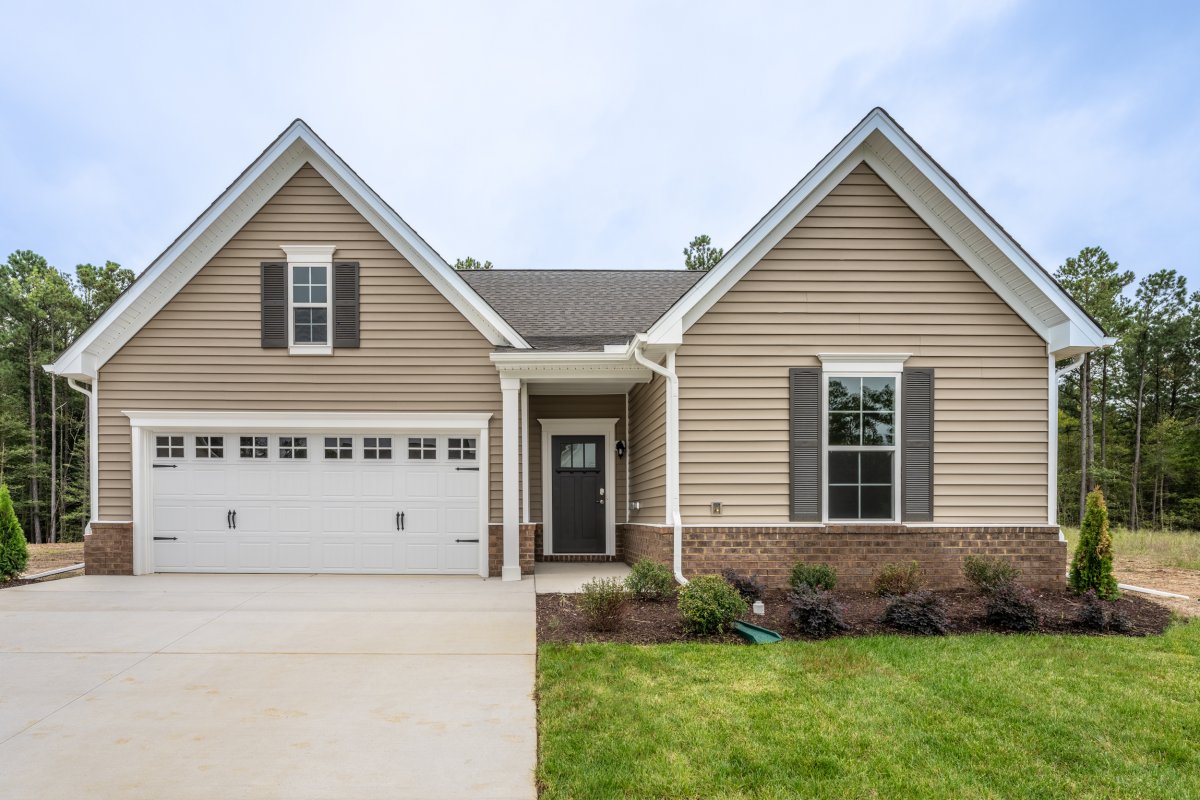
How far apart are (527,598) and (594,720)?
407 cm

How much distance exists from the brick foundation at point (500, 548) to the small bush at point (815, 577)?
3665 mm

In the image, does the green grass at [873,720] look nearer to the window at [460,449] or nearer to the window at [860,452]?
the window at [860,452]

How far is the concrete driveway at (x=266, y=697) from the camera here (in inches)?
145

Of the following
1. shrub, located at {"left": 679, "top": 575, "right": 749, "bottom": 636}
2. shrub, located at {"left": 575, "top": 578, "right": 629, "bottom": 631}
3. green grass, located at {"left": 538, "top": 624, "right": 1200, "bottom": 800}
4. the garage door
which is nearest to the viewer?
green grass, located at {"left": 538, "top": 624, "right": 1200, "bottom": 800}

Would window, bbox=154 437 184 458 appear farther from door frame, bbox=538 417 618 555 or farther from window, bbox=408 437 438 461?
door frame, bbox=538 417 618 555

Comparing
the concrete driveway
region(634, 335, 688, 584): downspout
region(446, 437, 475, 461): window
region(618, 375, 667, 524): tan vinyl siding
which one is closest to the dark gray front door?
region(618, 375, 667, 524): tan vinyl siding

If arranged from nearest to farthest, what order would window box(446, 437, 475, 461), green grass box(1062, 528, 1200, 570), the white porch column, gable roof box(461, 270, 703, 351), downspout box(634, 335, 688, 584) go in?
downspout box(634, 335, 688, 584), the white porch column, window box(446, 437, 475, 461), gable roof box(461, 270, 703, 351), green grass box(1062, 528, 1200, 570)

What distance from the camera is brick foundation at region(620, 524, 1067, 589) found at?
28.5ft

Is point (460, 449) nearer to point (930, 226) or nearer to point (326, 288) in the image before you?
point (326, 288)

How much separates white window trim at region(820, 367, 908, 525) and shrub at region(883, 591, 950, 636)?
2079 millimetres

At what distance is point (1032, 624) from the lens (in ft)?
21.6

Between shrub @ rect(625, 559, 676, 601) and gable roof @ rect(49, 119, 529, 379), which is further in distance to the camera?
gable roof @ rect(49, 119, 529, 379)

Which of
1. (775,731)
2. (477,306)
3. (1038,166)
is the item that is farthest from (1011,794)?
(1038,166)

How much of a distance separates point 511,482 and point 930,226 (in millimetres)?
6251
